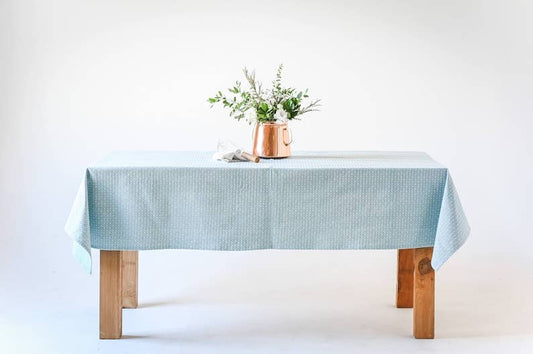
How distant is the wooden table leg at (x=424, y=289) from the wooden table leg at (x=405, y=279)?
1.12 ft

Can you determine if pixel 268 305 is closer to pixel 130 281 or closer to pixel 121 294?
pixel 130 281

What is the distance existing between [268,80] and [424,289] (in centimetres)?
243

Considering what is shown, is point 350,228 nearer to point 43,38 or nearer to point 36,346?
point 36,346

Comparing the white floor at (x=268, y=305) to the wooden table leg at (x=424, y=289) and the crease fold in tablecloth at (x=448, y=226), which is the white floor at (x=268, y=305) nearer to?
the wooden table leg at (x=424, y=289)

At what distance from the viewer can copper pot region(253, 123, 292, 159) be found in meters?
4.61

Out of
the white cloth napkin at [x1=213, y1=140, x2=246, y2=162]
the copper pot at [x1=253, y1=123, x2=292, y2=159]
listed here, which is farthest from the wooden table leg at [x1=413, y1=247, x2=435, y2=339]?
the white cloth napkin at [x1=213, y1=140, x2=246, y2=162]

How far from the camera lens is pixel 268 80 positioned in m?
6.47

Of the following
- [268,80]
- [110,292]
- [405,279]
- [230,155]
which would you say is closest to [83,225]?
[110,292]

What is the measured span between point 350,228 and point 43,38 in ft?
9.89

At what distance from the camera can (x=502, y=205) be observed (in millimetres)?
6578

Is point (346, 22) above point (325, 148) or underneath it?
above

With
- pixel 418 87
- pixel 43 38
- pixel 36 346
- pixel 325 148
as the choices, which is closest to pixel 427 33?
pixel 418 87

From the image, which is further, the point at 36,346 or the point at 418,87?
the point at 418,87

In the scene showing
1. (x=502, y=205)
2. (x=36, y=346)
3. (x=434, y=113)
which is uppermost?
(x=434, y=113)
